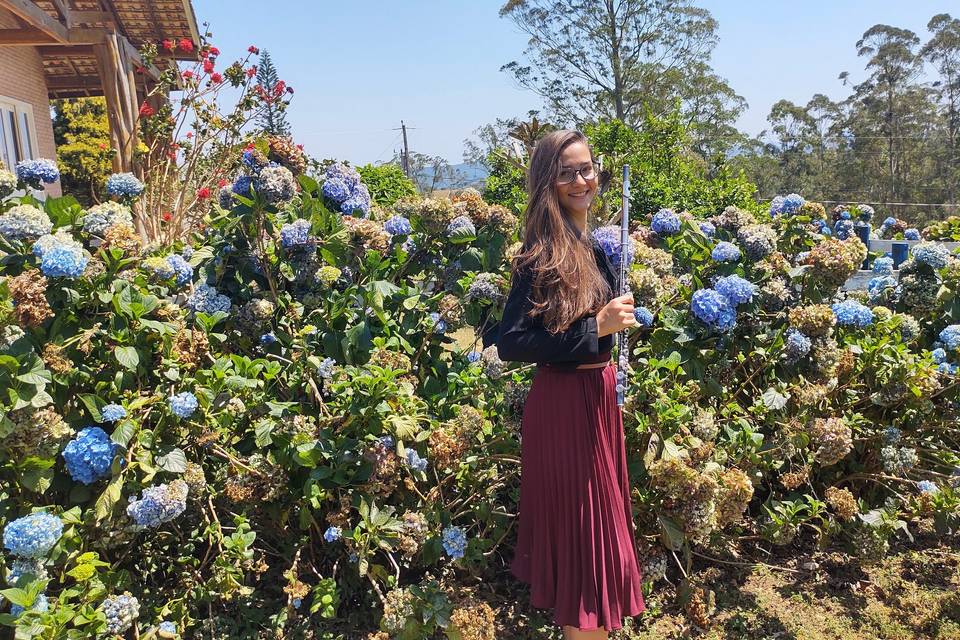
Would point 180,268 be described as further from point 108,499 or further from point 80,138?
point 80,138

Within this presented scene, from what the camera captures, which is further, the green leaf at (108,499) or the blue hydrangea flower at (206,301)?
the blue hydrangea flower at (206,301)

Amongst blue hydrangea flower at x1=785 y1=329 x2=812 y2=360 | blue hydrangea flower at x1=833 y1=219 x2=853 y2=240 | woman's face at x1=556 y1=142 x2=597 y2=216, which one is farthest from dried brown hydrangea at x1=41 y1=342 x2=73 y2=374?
blue hydrangea flower at x1=833 y1=219 x2=853 y2=240

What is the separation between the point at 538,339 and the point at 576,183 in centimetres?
45

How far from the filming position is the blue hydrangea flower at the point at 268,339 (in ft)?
7.27

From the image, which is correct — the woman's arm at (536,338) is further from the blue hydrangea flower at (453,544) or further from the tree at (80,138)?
the tree at (80,138)

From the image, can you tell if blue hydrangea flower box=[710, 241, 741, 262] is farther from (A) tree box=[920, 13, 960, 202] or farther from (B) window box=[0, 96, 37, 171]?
(A) tree box=[920, 13, 960, 202]

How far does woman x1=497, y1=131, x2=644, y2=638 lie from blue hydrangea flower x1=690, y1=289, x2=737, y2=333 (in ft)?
1.34

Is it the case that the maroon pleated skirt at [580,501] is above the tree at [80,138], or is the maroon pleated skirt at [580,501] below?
below

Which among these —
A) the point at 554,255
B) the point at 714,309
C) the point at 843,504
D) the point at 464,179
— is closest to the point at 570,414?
the point at 554,255

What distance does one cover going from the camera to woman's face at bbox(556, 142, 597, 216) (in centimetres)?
179

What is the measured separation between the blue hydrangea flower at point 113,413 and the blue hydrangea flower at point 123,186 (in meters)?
0.80

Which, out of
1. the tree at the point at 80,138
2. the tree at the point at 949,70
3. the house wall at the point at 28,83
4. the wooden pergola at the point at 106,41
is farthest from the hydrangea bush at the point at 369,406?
the tree at the point at 949,70

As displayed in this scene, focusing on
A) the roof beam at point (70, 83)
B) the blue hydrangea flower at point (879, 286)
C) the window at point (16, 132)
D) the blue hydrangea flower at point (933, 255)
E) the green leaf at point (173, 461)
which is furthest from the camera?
the roof beam at point (70, 83)

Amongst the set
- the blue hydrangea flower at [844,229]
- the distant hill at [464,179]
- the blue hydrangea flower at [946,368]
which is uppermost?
the distant hill at [464,179]
